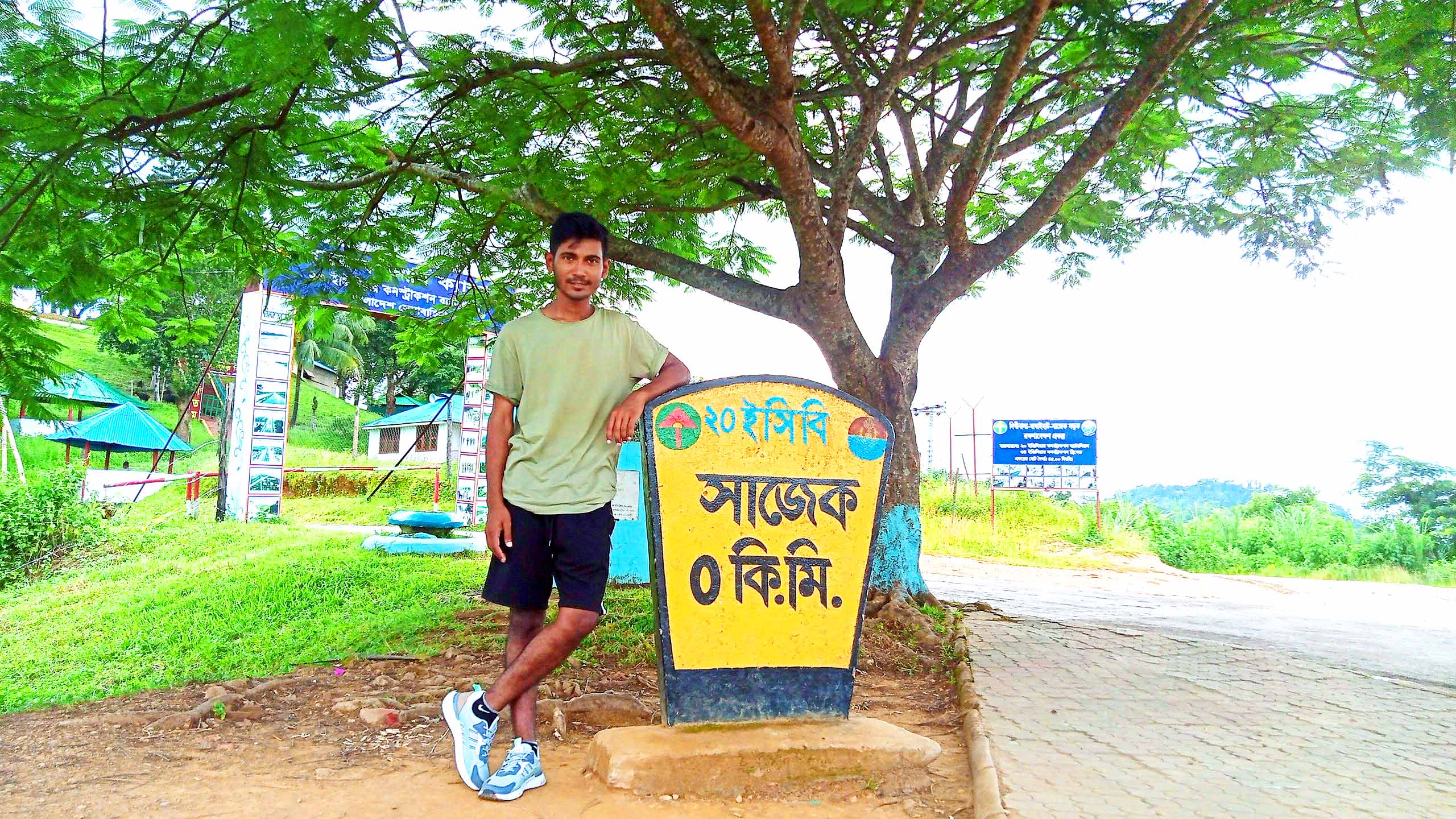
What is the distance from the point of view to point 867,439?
332 centimetres

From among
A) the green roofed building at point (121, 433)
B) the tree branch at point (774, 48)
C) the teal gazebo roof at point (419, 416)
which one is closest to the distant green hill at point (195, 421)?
the teal gazebo roof at point (419, 416)

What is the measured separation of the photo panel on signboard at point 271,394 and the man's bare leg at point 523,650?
41.4 feet

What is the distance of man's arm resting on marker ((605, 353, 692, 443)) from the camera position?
292cm

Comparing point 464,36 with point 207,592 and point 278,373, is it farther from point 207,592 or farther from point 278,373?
point 278,373

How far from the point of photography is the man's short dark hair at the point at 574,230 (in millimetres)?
2996

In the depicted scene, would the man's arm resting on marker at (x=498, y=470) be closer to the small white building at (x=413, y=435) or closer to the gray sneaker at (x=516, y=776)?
the gray sneaker at (x=516, y=776)

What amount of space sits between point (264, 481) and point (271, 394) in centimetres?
136

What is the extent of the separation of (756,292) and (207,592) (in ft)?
Answer: 19.3

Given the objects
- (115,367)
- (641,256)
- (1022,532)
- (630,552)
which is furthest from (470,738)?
(115,367)

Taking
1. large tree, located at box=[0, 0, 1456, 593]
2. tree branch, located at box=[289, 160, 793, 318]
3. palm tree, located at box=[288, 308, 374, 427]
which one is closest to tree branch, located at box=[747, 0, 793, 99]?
large tree, located at box=[0, 0, 1456, 593]

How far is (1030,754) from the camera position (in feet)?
10.3

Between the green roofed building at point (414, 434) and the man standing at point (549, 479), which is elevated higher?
the green roofed building at point (414, 434)

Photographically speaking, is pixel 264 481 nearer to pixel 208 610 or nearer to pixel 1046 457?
pixel 208 610

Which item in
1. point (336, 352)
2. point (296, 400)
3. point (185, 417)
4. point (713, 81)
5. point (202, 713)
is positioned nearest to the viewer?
point (202, 713)
